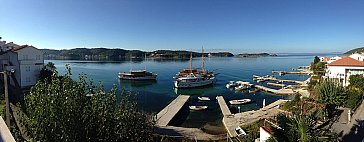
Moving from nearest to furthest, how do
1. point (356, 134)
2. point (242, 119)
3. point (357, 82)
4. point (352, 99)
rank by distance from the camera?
1. point (356, 134)
2. point (352, 99)
3. point (242, 119)
4. point (357, 82)

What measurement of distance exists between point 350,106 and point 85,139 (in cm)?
2499

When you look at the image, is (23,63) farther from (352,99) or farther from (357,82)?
(357,82)

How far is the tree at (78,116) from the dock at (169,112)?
13859 mm

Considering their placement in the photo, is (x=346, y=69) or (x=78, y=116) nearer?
(x=78, y=116)

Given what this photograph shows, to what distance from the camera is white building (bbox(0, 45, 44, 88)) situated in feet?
113

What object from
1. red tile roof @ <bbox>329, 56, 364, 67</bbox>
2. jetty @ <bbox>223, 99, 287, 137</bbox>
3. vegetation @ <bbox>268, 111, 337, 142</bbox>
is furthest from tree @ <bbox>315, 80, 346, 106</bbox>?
vegetation @ <bbox>268, 111, 337, 142</bbox>

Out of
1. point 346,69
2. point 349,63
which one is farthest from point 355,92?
point 349,63

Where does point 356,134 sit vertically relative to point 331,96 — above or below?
below

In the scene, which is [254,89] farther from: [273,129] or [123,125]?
[123,125]

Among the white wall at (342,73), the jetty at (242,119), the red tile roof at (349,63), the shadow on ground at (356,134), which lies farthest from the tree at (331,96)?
the red tile roof at (349,63)

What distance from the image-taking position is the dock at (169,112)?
23709mm

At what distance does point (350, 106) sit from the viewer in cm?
2302

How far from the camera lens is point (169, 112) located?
27.7 m

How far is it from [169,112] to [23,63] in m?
23.5
